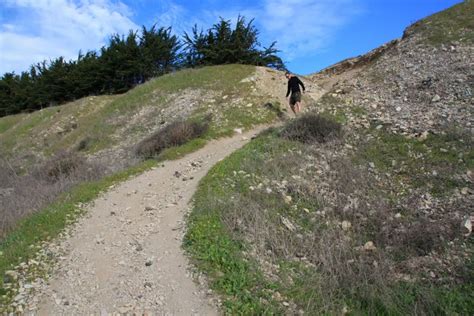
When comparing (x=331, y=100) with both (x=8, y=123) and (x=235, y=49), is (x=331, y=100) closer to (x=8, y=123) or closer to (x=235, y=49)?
(x=235, y=49)

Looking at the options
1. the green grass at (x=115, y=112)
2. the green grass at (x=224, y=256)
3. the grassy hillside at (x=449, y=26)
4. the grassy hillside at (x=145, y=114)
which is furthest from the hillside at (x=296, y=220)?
the green grass at (x=115, y=112)

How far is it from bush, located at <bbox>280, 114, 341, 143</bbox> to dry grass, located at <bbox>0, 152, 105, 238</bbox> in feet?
19.1

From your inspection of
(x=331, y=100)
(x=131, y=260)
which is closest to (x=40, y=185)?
(x=131, y=260)

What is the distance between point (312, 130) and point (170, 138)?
4.90 m

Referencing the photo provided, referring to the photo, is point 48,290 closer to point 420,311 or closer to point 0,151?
point 420,311

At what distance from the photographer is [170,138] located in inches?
525

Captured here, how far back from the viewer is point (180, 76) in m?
22.9

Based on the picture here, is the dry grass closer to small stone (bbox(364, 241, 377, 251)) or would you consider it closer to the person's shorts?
small stone (bbox(364, 241, 377, 251))

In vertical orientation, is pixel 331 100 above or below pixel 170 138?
above

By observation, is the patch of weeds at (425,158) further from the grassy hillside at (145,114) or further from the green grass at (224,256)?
the grassy hillside at (145,114)

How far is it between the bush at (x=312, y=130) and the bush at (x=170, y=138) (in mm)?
3463

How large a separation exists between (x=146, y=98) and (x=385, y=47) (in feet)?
45.0

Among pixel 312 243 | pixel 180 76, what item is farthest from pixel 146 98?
pixel 312 243

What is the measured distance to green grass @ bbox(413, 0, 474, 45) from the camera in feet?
52.1
